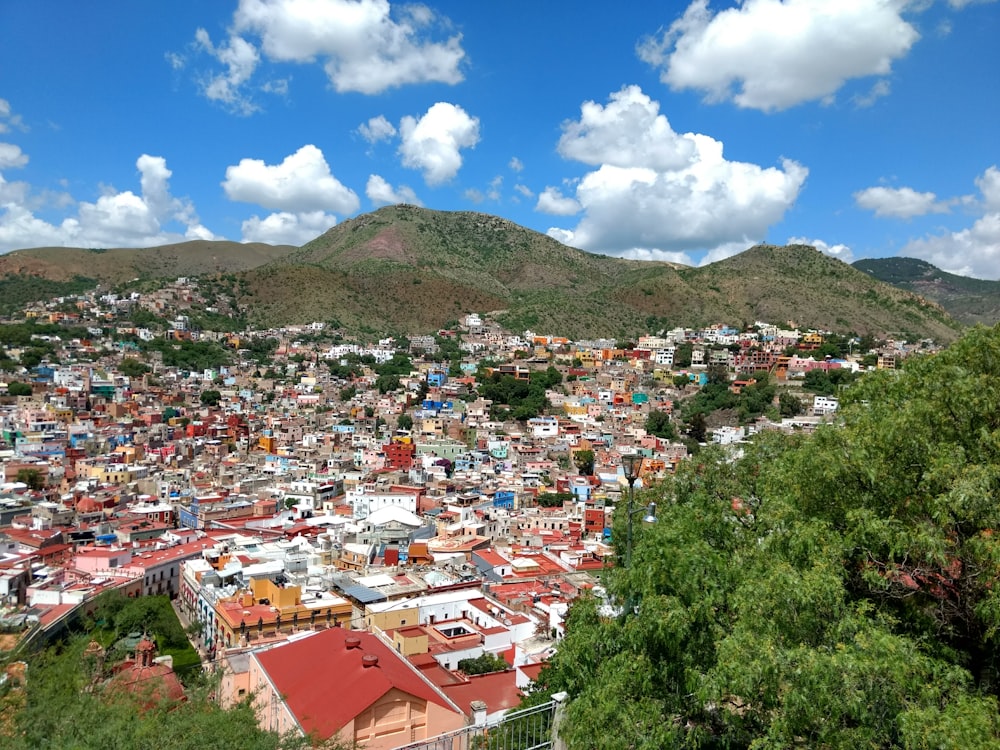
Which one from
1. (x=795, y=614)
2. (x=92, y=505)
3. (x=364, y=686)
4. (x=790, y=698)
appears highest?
(x=795, y=614)

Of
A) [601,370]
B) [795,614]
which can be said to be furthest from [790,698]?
[601,370]

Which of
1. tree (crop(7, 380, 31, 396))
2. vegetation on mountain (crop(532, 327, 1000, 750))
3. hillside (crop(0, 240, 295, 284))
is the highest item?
hillside (crop(0, 240, 295, 284))

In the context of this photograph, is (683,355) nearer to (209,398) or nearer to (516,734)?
(209,398)

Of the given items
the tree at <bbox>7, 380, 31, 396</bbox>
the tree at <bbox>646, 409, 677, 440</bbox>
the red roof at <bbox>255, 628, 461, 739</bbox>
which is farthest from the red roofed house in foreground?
the tree at <bbox>7, 380, 31, 396</bbox>

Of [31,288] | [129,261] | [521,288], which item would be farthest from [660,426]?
[129,261]

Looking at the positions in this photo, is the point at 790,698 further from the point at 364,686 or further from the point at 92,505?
the point at 92,505

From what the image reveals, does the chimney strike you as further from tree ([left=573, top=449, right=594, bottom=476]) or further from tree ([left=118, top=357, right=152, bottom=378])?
tree ([left=118, top=357, right=152, bottom=378])
